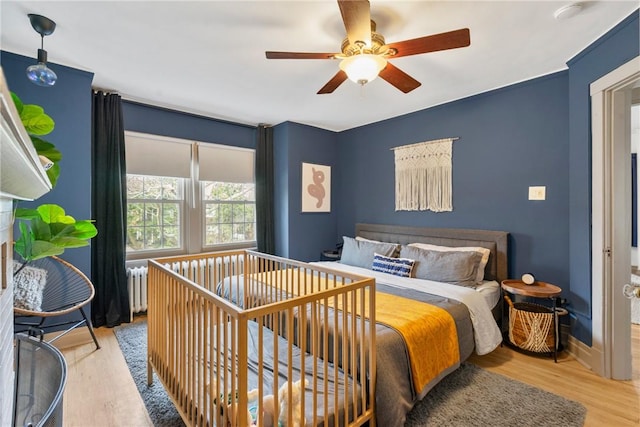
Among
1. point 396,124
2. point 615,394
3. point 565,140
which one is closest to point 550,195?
point 565,140

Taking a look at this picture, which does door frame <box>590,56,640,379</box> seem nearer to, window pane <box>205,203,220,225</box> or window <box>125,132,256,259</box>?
window <box>125,132,256,259</box>

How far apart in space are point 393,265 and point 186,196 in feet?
8.68

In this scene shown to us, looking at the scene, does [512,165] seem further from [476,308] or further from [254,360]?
[254,360]

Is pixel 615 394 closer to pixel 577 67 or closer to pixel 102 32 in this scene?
pixel 577 67

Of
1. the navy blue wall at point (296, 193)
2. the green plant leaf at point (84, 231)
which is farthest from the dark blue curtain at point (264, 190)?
the green plant leaf at point (84, 231)

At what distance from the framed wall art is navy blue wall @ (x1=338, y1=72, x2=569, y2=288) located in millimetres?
1048

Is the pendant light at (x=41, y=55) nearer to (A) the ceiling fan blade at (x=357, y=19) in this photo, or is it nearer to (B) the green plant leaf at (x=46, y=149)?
(B) the green plant leaf at (x=46, y=149)

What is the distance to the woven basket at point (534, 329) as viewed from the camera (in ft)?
8.05

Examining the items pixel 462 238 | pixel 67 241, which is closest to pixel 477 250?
pixel 462 238

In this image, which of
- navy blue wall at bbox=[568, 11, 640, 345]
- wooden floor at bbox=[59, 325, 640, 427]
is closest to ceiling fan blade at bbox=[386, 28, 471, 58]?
navy blue wall at bbox=[568, 11, 640, 345]

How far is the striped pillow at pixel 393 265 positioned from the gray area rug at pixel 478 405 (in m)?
1.03

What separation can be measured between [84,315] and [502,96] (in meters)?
4.38

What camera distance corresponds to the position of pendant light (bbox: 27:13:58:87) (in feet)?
6.21

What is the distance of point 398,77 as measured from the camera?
2.15m
